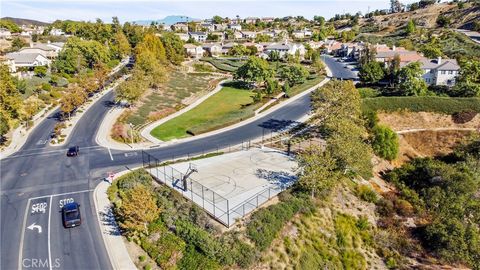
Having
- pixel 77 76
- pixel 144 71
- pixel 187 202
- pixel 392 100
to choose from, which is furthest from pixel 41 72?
pixel 392 100

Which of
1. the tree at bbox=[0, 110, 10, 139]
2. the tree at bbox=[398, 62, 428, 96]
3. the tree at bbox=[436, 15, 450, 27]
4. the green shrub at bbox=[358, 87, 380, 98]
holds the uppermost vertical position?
the tree at bbox=[436, 15, 450, 27]

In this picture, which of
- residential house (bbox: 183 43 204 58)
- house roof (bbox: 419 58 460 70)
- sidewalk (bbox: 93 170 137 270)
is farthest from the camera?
residential house (bbox: 183 43 204 58)

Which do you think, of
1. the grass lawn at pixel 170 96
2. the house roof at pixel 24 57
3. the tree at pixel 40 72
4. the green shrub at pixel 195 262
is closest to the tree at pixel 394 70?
the grass lawn at pixel 170 96

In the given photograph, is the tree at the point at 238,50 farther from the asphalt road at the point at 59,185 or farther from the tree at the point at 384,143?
the tree at the point at 384,143

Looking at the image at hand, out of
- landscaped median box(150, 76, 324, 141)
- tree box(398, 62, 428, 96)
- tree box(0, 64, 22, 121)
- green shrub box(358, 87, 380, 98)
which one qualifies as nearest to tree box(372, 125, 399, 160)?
tree box(398, 62, 428, 96)

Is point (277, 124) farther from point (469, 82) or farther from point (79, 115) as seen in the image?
point (469, 82)

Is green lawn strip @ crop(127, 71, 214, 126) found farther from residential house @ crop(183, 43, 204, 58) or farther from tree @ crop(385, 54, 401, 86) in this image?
tree @ crop(385, 54, 401, 86)

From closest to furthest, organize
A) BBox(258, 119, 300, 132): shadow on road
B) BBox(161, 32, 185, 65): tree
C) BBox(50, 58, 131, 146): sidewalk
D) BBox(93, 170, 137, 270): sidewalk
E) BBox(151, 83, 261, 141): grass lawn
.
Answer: BBox(93, 170, 137, 270): sidewalk
BBox(50, 58, 131, 146): sidewalk
BBox(151, 83, 261, 141): grass lawn
BBox(258, 119, 300, 132): shadow on road
BBox(161, 32, 185, 65): tree
